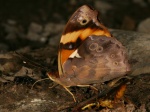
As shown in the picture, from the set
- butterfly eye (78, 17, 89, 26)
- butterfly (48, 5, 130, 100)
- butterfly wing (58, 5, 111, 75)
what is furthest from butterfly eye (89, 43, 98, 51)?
butterfly eye (78, 17, 89, 26)

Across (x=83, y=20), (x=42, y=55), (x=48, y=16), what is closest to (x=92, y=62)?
(x=83, y=20)

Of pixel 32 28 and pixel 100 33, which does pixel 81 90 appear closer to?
pixel 100 33

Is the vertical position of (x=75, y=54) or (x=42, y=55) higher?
(x=75, y=54)

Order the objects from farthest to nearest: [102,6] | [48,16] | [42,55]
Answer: [102,6]
[48,16]
[42,55]

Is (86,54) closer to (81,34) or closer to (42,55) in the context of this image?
(81,34)

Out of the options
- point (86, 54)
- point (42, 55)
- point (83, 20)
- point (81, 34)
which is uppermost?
point (83, 20)

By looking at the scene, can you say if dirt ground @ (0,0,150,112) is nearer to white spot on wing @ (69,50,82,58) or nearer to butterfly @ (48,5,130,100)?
butterfly @ (48,5,130,100)

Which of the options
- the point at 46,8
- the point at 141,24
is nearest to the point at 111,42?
the point at 141,24

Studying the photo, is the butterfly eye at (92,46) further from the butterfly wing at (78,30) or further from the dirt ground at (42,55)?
the dirt ground at (42,55)
